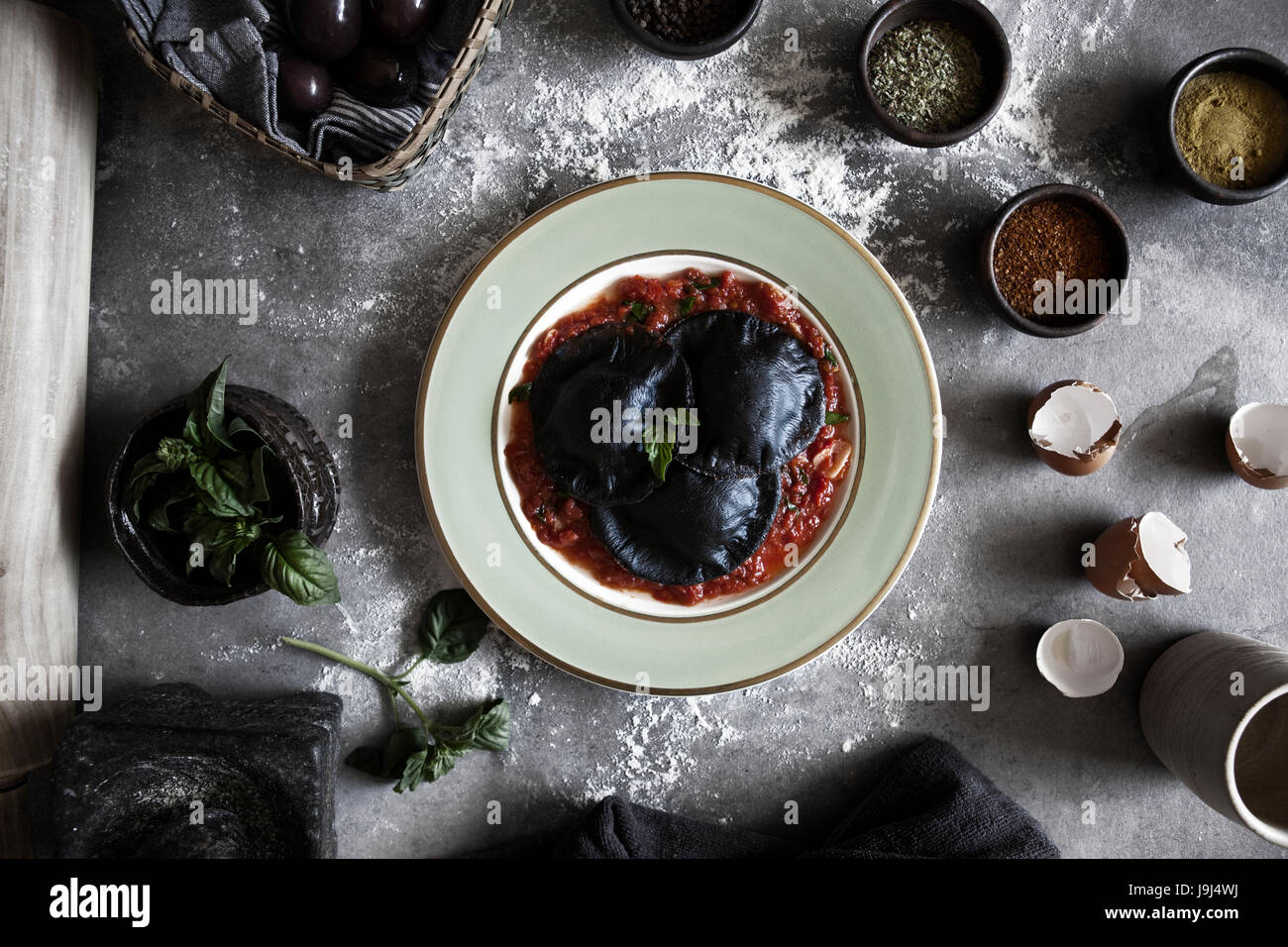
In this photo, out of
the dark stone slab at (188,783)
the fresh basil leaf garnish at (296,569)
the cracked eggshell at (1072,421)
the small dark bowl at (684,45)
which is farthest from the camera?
the cracked eggshell at (1072,421)

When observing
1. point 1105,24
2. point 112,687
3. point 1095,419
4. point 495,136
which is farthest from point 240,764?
point 1105,24

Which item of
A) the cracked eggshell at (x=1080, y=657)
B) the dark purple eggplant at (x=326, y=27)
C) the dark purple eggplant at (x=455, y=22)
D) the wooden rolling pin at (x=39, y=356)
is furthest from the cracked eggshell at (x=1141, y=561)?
the wooden rolling pin at (x=39, y=356)

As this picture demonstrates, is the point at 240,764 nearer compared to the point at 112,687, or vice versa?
the point at 240,764

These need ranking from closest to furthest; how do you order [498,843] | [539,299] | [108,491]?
[108,491], [539,299], [498,843]

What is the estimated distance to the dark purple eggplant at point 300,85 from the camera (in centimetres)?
200

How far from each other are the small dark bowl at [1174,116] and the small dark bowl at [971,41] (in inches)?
16.5

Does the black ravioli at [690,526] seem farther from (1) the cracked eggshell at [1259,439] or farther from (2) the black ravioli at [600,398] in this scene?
(1) the cracked eggshell at [1259,439]

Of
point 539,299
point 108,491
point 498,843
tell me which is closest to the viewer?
point 108,491

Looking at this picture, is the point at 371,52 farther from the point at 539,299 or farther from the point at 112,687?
the point at 112,687

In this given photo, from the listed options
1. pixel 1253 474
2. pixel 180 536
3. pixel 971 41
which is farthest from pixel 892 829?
pixel 971 41

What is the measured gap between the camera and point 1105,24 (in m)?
2.33

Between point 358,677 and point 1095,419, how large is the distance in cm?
216
